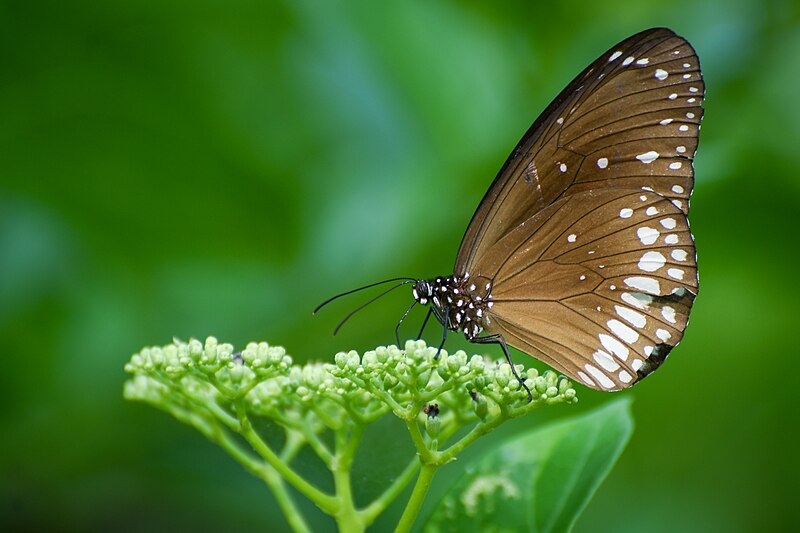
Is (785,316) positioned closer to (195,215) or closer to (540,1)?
(540,1)

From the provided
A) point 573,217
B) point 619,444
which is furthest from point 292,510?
point 573,217

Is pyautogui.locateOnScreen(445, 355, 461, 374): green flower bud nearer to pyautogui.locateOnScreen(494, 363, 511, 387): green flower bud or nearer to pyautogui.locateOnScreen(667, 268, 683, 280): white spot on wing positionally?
pyautogui.locateOnScreen(494, 363, 511, 387): green flower bud

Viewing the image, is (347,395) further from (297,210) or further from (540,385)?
(297,210)

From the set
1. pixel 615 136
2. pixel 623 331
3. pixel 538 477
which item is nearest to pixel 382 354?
pixel 538 477

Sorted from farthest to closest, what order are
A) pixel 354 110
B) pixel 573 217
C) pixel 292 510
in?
1. pixel 354 110
2. pixel 573 217
3. pixel 292 510

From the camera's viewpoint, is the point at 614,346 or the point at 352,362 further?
the point at 614,346

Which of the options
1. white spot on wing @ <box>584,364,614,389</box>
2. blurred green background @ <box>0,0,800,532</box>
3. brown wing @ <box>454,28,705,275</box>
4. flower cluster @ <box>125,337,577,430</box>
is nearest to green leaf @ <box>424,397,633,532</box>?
white spot on wing @ <box>584,364,614,389</box>
